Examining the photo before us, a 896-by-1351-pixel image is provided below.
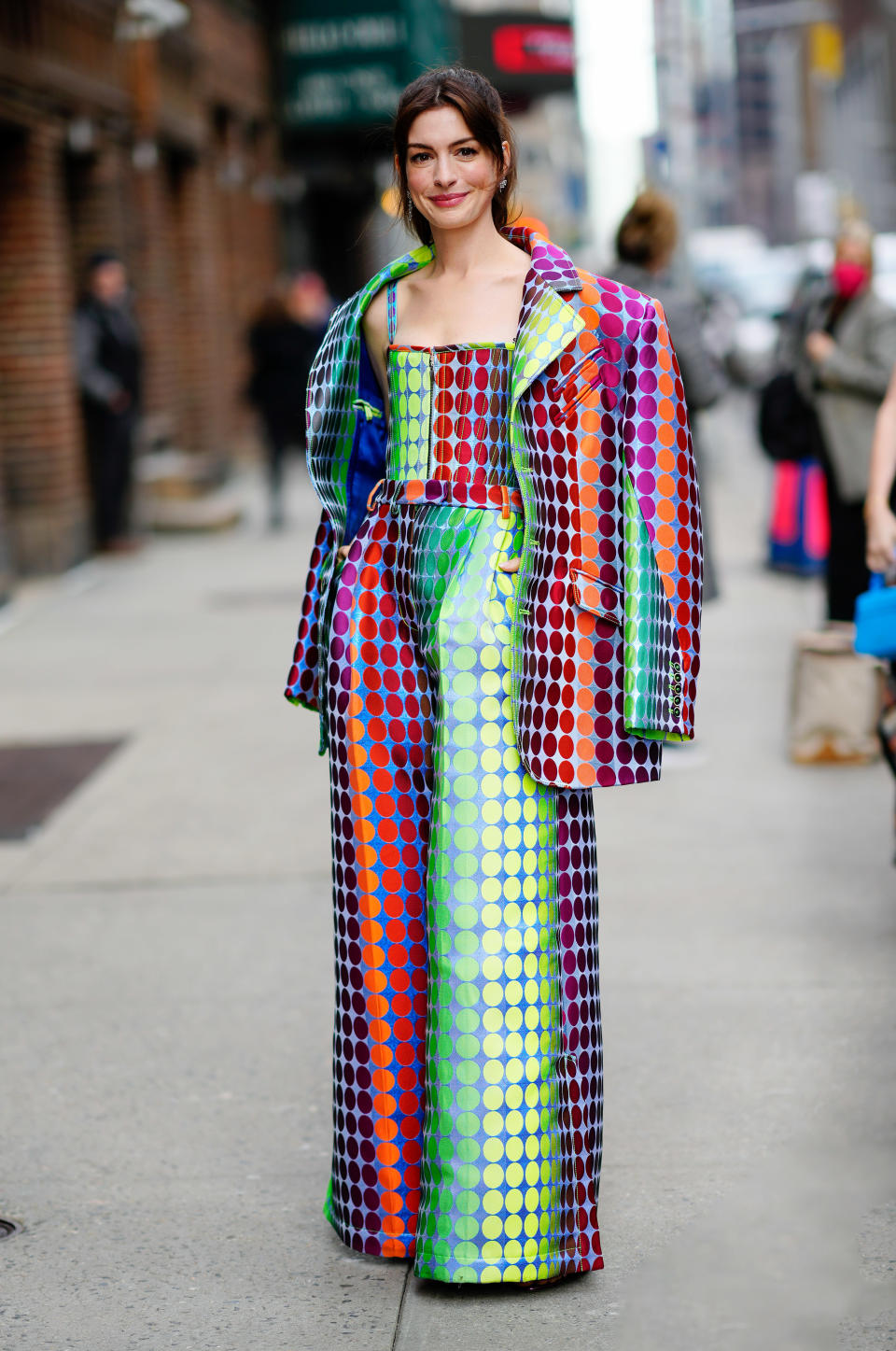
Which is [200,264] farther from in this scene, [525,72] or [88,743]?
[88,743]

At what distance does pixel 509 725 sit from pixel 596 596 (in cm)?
25

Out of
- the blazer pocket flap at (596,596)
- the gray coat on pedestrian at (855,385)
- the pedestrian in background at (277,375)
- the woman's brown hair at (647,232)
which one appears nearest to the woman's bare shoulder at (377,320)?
the blazer pocket flap at (596,596)

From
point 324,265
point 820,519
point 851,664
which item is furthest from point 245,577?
point 324,265

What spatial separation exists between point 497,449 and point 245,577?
9.50 m

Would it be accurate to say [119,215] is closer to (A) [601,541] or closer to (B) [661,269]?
(B) [661,269]

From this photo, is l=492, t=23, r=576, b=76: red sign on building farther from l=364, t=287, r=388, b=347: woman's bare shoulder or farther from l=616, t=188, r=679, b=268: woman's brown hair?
l=364, t=287, r=388, b=347: woman's bare shoulder

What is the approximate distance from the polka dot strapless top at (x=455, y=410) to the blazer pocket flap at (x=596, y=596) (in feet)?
0.67

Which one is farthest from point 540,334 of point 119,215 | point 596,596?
point 119,215

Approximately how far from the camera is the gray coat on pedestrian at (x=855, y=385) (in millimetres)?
7578

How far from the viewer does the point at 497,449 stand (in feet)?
10.9

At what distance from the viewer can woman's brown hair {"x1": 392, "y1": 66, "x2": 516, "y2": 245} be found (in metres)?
3.26

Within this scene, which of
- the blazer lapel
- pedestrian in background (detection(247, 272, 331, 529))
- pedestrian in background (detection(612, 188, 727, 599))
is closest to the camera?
the blazer lapel

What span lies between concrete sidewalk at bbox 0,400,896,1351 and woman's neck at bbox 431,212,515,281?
1.66 metres

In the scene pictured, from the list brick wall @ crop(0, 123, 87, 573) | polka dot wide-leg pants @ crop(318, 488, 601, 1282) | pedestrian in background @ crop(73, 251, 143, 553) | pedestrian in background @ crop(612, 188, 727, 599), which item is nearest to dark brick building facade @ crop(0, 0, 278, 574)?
brick wall @ crop(0, 123, 87, 573)
